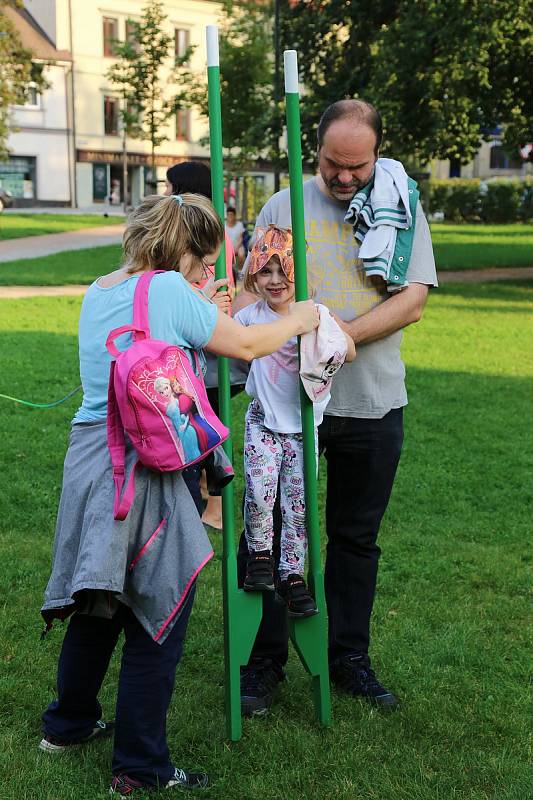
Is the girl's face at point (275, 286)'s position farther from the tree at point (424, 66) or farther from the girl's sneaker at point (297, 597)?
the tree at point (424, 66)

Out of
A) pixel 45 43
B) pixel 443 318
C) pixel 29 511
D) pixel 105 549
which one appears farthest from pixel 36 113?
pixel 105 549

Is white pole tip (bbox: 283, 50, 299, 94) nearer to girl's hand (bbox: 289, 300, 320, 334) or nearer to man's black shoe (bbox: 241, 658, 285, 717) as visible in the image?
girl's hand (bbox: 289, 300, 320, 334)

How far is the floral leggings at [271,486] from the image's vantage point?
3.57 metres

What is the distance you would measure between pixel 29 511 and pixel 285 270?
3408mm

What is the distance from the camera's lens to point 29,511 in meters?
6.29

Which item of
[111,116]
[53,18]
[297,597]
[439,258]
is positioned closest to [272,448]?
[297,597]

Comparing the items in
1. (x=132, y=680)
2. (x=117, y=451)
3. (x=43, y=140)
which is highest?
(x=43, y=140)

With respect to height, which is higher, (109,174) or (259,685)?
(109,174)

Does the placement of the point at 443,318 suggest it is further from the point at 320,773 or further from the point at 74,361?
the point at 320,773

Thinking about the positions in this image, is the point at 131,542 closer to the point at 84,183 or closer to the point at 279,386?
the point at 279,386

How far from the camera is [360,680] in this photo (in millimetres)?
3996

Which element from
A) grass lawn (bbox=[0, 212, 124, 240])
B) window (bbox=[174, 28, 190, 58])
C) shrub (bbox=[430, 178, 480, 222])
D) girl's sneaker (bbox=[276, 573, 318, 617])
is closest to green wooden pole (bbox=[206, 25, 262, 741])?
girl's sneaker (bbox=[276, 573, 318, 617])

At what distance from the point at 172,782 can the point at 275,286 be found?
1.66 m

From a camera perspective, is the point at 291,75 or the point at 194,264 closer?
the point at 194,264
